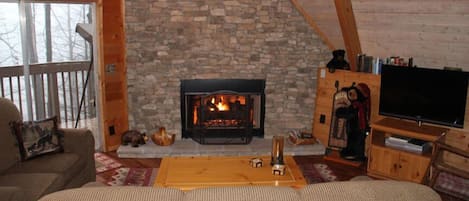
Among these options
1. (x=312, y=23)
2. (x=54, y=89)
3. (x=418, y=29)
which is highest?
(x=312, y=23)

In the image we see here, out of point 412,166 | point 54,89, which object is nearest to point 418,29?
point 412,166

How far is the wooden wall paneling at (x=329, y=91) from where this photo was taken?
16.7ft

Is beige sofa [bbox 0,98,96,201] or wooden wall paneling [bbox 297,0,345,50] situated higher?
wooden wall paneling [bbox 297,0,345,50]

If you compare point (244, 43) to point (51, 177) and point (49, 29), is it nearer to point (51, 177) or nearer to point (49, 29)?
point (49, 29)

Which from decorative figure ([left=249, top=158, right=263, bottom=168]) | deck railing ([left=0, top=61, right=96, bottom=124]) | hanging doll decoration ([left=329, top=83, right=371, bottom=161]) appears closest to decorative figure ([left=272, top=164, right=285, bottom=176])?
decorative figure ([left=249, top=158, right=263, bottom=168])

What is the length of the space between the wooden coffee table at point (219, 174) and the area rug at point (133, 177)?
2.38 ft

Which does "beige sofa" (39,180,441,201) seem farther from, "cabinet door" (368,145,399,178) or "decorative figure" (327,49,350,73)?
"decorative figure" (327,49,350,73)

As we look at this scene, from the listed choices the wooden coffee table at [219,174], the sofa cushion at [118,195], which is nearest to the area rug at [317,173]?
the wooden coffee table at [219,174]

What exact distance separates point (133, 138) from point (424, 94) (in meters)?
3.26

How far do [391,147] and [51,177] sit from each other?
324 centimetres

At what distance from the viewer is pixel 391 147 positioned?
4551mm

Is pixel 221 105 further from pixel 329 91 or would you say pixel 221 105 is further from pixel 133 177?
pixel 133 177

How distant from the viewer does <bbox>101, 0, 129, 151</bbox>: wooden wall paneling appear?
5117mm

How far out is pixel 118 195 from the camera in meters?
1.77
